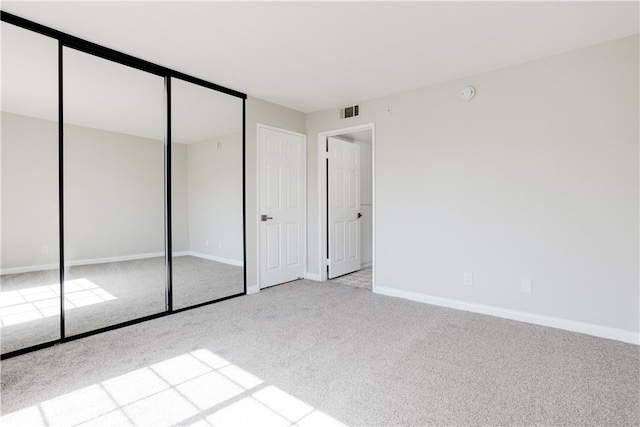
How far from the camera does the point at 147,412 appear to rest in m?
1.77

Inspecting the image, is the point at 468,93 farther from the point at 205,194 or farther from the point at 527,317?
the point at 205,194

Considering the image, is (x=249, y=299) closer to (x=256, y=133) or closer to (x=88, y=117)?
(x=256, y=133)

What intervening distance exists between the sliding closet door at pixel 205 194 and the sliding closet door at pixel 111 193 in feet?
0.57

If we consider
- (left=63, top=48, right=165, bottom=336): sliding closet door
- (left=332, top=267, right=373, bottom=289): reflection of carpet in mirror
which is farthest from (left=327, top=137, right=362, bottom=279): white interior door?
(left=63, top=48, right=165, bottom=336): sliding closet door

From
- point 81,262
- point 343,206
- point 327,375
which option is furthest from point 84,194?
point 343,206

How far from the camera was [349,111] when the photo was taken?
445cm

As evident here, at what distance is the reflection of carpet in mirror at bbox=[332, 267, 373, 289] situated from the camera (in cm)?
461

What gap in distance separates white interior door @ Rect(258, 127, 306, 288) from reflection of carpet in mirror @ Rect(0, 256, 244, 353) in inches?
27.5

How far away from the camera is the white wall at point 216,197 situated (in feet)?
11.6

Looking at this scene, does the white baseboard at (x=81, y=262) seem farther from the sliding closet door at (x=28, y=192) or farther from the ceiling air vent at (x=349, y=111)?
the ceiling air vent at (x=349, y=111)

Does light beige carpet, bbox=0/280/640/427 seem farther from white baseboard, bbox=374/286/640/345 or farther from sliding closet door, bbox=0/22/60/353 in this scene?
sliding closet door, bbox=0/22/60/353

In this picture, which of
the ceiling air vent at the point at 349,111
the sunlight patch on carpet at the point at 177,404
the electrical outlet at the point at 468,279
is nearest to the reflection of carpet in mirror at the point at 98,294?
the sunlight patch on carpet at the point at 177,404

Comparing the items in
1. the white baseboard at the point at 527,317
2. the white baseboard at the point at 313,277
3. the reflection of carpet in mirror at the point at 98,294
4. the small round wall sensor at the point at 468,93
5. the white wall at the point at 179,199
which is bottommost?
the white baseboard at the point at 527,317

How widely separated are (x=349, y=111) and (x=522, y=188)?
234 cm
